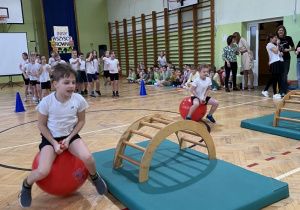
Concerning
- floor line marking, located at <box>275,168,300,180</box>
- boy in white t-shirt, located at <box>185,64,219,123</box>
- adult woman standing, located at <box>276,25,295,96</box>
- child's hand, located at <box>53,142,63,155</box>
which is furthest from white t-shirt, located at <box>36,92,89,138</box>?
adult woman standing, located at <box>276,25,295,96</box>

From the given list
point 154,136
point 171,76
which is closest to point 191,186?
point 154,136

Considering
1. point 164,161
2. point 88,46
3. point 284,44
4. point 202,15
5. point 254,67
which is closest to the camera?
point 164,161

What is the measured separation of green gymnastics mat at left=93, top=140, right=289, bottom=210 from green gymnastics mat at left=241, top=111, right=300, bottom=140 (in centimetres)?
162

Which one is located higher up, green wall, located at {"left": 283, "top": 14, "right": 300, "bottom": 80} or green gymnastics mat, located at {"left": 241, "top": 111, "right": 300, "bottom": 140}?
green wall, located at {"left": 283, "top": 14, "right": 300, "bottom": 80}

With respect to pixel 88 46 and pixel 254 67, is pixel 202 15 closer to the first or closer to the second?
pixel 254 67

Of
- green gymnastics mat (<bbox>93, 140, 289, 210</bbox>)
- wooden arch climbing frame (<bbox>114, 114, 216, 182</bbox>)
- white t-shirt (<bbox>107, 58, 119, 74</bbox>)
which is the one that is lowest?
green gymnastics mat (<bbox>93, 140, 289, 210</bbox>)

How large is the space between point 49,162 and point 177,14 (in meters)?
10.5

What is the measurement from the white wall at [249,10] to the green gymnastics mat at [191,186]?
22.1ft

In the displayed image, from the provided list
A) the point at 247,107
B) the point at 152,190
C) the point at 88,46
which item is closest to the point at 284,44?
the point at 247,107

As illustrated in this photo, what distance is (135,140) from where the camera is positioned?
173 inches

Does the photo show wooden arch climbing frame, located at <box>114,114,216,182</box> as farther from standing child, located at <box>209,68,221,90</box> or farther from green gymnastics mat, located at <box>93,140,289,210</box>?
standing child, located at <box>209,68,221,90</box>

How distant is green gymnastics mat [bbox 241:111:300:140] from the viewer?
4.12m

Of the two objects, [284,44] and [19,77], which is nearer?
[284,44]

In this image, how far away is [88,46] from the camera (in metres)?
16.4
